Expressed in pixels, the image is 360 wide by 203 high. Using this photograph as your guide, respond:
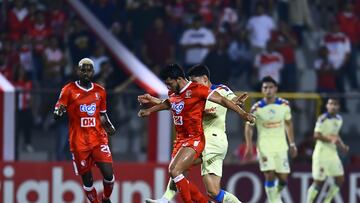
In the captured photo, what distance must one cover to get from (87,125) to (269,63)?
8379mm

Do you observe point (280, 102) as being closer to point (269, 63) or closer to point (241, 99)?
point (241, 99)

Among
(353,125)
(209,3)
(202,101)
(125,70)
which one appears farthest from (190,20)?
(202,101)

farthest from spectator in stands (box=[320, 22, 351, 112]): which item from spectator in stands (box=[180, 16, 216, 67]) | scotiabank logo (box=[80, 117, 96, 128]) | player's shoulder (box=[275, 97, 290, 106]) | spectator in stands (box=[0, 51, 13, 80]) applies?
scotiabank logo (box=[80, 117, 96, 128])

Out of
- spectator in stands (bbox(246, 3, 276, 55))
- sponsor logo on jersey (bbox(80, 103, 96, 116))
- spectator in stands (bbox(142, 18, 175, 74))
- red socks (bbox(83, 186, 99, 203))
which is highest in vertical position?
spectator in stands (bbox(246, 3, 276, 55))

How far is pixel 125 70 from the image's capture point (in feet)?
84.1

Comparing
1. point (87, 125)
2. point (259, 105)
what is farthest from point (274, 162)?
point (87, 125)

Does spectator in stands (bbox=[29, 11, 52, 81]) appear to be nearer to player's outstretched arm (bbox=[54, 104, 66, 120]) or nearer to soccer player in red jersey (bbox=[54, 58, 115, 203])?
soccer player in red jersey (bbox=[54, 58, 115, 203])

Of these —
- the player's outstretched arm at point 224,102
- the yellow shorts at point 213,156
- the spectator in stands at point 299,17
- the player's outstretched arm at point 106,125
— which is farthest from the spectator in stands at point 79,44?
the player's outstretched arm at point 224,102

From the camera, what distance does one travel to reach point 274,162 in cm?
2233

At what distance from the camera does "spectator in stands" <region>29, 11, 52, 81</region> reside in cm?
2675

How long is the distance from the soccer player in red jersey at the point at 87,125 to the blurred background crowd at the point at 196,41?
210 inches

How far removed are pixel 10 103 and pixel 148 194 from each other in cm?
268

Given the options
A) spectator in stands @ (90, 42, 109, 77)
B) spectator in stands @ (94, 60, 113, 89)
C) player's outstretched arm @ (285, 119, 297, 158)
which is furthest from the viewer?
spectator in stands @ (90, 42, 109, 77)

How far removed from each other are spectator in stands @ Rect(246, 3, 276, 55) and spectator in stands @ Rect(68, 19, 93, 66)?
331cm
